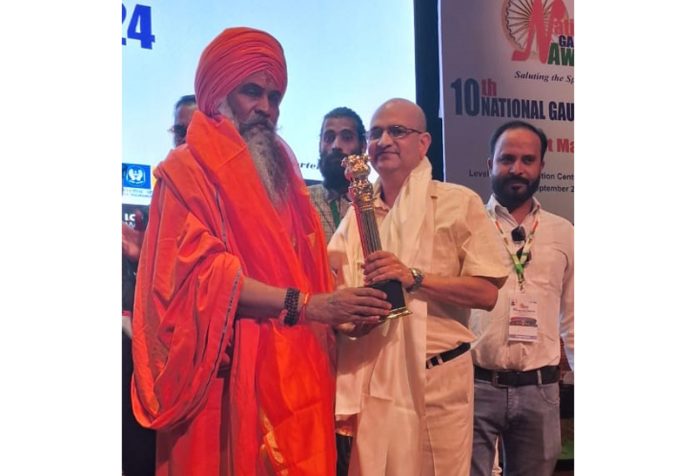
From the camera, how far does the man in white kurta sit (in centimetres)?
231

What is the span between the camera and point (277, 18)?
2.36 meters

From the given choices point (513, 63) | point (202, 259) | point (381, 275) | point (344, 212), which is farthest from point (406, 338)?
point (513, 63)

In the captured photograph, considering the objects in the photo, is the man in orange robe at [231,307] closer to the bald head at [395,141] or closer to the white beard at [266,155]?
the white beard at [266,155]

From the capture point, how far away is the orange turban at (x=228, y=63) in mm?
2268

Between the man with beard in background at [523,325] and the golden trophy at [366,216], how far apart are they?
0.30 meters

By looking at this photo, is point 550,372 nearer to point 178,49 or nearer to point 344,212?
point 344,212

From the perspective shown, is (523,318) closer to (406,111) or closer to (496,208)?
(496,208)

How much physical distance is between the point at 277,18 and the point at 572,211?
1.14m

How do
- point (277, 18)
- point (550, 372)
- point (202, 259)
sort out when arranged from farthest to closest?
point (550, 372) → point (277, 18) → point (202, 259)

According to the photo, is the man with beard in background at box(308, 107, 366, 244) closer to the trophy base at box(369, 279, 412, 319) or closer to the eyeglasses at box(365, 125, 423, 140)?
the eyeglasses at box(365, 125, 423, 140)

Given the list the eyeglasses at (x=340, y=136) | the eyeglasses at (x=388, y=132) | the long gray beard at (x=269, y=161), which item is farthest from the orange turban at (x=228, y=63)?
the eyeglasses at (x=388, y=132)

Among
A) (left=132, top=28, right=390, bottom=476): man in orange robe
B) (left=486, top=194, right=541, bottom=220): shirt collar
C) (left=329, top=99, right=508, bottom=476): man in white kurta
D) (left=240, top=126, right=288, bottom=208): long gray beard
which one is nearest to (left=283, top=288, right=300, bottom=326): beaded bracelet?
(left=132, top=28, right=390, bottom=476): man in orange robe

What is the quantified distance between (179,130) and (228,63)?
0.24 meters

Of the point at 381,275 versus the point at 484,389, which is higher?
the point at 381,275
